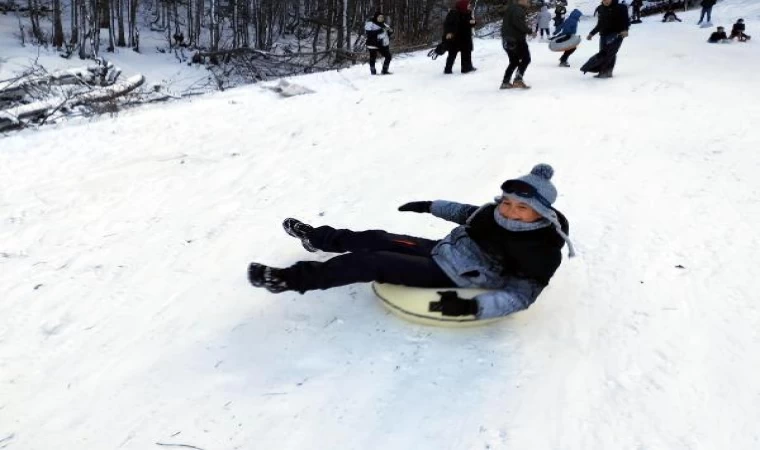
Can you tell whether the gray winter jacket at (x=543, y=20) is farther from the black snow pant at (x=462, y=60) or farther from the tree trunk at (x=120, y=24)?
the tree trunk at (x=120, y=24)

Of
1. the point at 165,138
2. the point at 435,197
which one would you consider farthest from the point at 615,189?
the point at 165,138

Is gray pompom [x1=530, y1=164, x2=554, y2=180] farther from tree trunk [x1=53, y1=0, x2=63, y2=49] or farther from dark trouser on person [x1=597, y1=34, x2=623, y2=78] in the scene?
tree trunk [x1=53, y1=0, x2=63, y2=49]

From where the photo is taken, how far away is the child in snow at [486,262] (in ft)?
9.70

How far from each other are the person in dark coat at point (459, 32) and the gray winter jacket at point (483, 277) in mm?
7721

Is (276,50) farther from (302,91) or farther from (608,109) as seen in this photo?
(608,109)

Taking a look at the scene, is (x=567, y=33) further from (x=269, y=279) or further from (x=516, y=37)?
(x=269, y=279)

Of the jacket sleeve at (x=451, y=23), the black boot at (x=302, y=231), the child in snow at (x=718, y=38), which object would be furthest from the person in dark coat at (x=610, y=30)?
the black boot at (x=302, y=231)

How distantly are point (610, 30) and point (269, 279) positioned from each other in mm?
8534

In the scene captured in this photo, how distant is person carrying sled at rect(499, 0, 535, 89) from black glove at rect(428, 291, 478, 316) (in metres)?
6.91

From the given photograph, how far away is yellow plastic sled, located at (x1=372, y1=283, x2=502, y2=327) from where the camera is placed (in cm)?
305

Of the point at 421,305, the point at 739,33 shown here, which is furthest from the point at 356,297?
the point at 739,33

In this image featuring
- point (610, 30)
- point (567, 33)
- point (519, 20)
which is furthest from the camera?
point (567, 33)

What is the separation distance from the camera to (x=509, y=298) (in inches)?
115

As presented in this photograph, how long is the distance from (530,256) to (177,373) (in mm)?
1888
